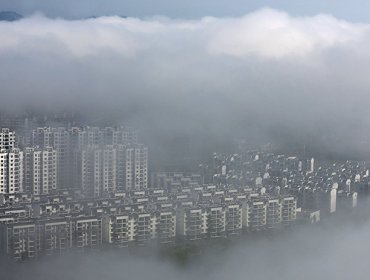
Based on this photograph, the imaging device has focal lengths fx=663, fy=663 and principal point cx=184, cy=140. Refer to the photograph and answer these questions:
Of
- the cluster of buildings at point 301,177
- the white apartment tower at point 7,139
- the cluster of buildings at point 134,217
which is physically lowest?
the cluster of buildings at point 134,217

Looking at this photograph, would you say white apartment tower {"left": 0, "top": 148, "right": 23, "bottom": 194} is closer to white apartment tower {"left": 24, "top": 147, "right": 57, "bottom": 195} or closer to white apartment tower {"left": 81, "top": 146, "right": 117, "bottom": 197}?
white apartment tower {"left": 24, "top": 147, "right": 57, "bottom": 195}

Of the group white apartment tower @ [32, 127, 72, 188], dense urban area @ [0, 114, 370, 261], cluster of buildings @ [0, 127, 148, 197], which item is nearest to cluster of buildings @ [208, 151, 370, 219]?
dense urban area @ [0, 114, 370, 261]

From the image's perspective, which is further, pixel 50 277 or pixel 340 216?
pixel 340 216

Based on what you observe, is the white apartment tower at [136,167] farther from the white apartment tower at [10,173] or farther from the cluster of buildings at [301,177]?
the white apartment tower at [10,173]

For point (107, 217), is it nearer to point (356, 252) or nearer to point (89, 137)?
point (89, 137)

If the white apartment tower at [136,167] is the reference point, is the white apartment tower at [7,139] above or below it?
above

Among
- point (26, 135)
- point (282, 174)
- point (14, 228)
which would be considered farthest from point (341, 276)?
point (26, 135)

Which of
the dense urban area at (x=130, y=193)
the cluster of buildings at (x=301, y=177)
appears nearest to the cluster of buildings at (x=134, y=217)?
the dense urban area at (x=130, y=193)

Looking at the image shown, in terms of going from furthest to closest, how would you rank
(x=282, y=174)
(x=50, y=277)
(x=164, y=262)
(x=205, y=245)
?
(x=282, y=174), (x=205, y=245), (x=164, y=262), (x=50, y=277)
